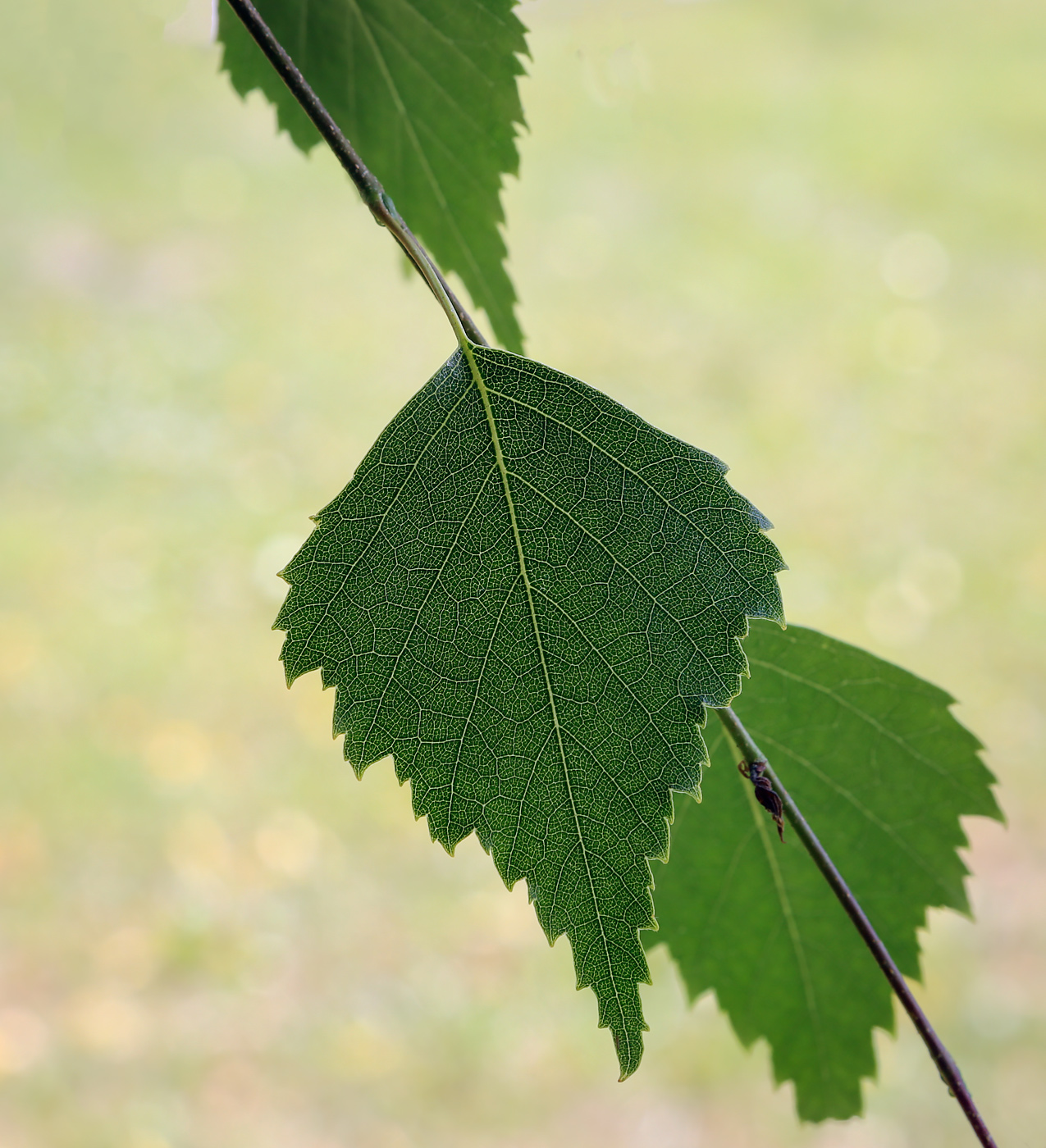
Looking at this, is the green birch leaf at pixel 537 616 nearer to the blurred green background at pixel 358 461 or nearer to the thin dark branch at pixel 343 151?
the thin dark branch at pixel 343 151

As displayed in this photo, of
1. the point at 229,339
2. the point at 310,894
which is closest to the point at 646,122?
the point at 229,339

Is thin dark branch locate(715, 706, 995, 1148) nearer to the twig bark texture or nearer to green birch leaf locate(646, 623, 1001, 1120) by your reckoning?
the twig bark texture

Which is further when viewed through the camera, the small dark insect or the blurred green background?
the blurred green background

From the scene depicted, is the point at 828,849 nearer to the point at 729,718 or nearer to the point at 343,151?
the point at 729,718

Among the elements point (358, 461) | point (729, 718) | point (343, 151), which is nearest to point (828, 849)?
point (729, 718)

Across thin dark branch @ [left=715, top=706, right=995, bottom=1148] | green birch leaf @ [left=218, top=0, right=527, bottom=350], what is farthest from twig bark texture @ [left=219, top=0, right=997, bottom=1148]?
green birch leaf @ [left=218, top=0, right=527, bottom=350]

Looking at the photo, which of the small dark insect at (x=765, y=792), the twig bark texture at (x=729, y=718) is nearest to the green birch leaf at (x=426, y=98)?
the twig bark texture at (x=729, y=718)
